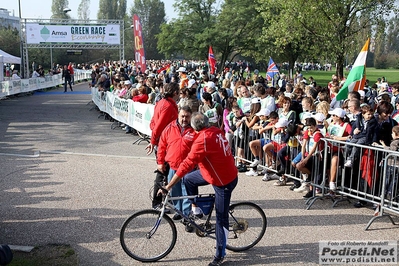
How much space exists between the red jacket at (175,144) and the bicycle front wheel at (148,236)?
0.96 m

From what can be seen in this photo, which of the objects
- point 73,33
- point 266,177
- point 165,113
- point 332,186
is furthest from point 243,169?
point 73,33

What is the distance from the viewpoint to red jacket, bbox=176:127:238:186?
16.3 feet

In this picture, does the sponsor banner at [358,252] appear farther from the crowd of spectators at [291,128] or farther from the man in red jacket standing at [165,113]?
the man in red jacket standing at [165,113]

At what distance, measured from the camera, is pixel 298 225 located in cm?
672

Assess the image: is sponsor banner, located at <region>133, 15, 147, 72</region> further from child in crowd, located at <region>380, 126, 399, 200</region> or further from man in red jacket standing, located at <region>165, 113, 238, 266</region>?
man in red jacket standing, located at <region>165, 113, 238, 266</region>

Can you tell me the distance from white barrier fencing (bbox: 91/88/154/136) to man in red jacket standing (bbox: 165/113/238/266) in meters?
8.02

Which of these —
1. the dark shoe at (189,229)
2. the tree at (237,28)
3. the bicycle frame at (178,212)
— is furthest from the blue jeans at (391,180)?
the tree at (237,28)

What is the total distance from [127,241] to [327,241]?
2.63 meters

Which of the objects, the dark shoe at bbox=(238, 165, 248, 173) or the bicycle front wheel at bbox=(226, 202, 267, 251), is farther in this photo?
the dark shoe at bbox=(238, 165, 248, 173)

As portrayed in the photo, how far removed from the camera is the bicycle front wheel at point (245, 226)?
→ 565cm

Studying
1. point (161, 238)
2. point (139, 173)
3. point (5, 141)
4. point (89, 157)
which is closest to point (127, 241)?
point (161, 238)

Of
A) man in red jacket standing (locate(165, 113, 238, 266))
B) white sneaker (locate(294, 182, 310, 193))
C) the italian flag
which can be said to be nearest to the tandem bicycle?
man in red jacket standing (locate(165, 113, 238, 266))

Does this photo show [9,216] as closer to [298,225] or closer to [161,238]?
[161,238]

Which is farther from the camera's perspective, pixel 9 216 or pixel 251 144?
pixel 251 144
